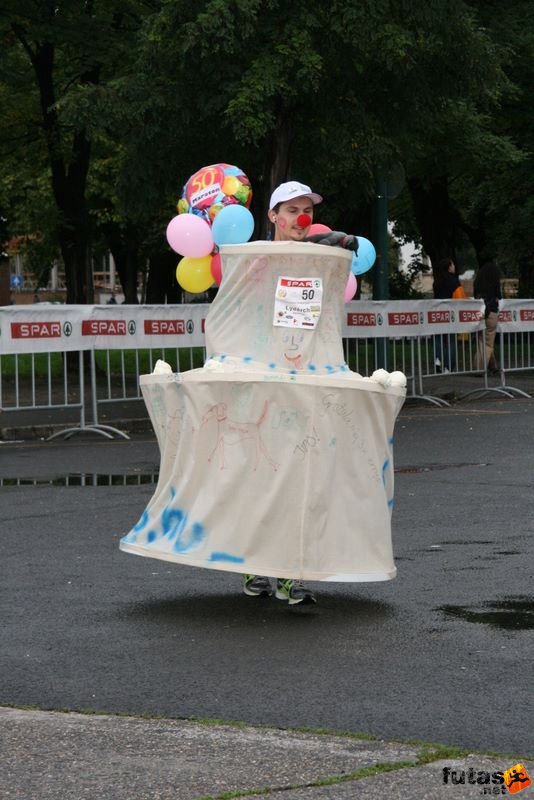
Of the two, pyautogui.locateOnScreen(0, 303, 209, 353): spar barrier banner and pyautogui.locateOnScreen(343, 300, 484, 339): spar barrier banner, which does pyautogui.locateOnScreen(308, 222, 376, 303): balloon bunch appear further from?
pyautogui.locateOnScreen(343, 300, 484, 339): spar barrier banner

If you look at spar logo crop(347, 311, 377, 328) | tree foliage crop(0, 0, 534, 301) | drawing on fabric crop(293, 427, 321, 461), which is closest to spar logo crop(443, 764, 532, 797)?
drawing on fabric crop(293, 427, 321, 461)

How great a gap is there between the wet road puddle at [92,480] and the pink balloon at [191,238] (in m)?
3.96

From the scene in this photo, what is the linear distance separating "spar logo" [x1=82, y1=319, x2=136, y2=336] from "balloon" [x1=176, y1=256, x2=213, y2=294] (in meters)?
8.63

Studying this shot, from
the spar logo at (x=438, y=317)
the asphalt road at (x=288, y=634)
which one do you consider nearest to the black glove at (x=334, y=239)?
the asphalt road at (x=288, y=634)

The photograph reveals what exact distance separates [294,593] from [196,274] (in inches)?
90.1

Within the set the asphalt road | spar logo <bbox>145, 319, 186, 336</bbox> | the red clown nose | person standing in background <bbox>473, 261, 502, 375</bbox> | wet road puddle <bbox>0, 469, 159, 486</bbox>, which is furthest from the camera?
person standing in background <bbox>473, 261, 502, 375</bbox>

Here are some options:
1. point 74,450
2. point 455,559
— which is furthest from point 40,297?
point 455,559

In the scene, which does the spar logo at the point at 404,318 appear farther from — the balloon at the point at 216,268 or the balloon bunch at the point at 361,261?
the balloon bunch at the point at 361,261

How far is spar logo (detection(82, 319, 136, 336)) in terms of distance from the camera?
1742 cm

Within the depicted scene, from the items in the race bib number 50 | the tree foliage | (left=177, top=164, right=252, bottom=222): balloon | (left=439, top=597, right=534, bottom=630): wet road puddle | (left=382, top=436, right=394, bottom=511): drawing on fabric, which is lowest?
(left=439, top=597, right=534, bottom=630): wet road puddle

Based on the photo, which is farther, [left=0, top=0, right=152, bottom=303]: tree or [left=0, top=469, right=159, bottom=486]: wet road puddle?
[left=0, top=0, right=152, bottom=303]: tree

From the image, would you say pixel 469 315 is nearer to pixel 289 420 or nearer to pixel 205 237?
pixel 205 237

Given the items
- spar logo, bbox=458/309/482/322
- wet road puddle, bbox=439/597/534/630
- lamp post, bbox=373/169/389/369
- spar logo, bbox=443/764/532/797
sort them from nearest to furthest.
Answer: spar logo, bbox=443/764/532/797 < wet road puddle, bbox=439/597/534/630 < spar logo, bbox=458/309/482/322 < lamp post, bbox=373/169/389/369

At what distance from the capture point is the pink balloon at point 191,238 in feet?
28.8
